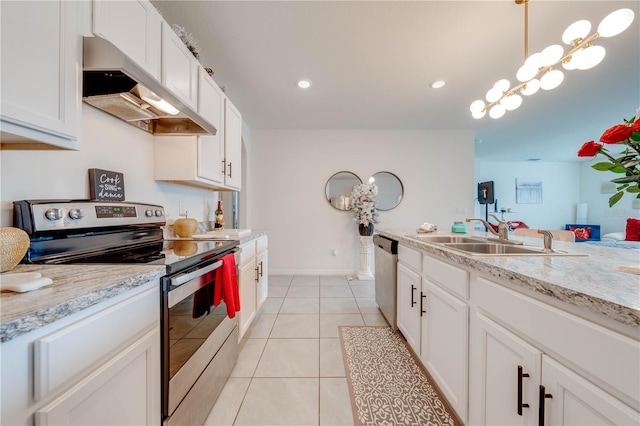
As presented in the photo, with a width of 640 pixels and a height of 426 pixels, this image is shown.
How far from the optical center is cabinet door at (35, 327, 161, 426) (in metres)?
0.54

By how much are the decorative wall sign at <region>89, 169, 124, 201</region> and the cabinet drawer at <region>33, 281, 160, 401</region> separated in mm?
846

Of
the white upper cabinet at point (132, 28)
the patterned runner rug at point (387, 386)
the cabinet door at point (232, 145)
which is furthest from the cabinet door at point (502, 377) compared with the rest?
the cabinet door at point (232, 145)

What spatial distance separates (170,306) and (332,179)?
11.3 ft

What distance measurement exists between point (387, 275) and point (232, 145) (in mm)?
1967

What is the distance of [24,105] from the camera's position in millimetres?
730

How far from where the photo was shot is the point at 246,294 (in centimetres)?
188

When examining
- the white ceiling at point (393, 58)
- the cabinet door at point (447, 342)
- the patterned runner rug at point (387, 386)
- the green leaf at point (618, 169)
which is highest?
the white ceiling at point (393, 58)

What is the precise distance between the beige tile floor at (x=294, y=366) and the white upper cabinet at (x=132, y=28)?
6.21 feet

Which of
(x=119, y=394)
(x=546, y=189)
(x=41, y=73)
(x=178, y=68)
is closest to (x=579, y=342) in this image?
(x=119, y=394)

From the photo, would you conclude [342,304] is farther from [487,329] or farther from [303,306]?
[487,329]

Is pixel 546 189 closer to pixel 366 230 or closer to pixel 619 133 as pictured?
pixel 366 230

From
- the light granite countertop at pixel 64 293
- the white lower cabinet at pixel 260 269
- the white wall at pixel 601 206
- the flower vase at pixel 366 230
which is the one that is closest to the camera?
the light granite countertop at pixel 64 293

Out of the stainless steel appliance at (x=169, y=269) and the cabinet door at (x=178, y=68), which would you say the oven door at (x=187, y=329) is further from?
the cabinet door at (x=178, y=68)

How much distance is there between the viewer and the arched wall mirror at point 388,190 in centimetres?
413
